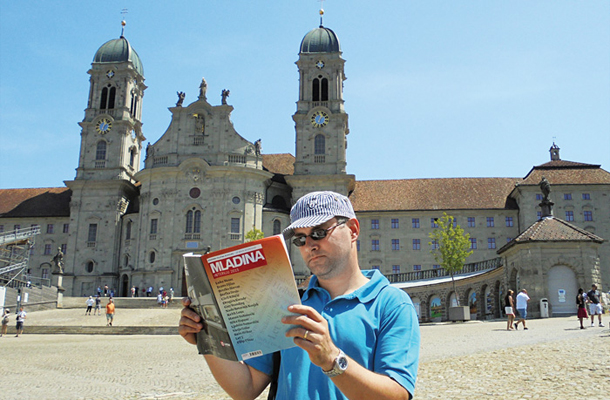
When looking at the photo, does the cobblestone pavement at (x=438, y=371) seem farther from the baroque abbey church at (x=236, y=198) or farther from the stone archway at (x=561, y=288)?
the baroque abbey church at (x=236, y=198)

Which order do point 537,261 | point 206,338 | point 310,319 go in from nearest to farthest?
point 310,319 → point 206,338 → point 537,261

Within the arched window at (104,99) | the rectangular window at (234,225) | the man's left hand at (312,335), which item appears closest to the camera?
the man's left hand at (312,335)

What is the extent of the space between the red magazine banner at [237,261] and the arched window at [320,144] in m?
55.8

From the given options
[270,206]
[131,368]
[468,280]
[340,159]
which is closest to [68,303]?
[270,206]

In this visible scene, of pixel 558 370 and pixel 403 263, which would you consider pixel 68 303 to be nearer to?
pixel 403 263

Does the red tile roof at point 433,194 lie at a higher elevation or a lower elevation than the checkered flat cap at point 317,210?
higher

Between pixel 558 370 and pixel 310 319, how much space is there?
9.23m

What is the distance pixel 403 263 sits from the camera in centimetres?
5684

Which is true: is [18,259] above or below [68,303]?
above

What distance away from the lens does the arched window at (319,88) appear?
199 ft

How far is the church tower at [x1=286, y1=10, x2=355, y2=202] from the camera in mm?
57031

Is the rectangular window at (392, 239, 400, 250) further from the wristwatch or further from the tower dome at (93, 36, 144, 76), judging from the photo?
the wristwatch

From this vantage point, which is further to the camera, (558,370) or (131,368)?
(131,368)

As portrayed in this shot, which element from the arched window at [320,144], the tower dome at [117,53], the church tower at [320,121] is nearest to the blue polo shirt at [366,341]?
the church tower at [320,121]
